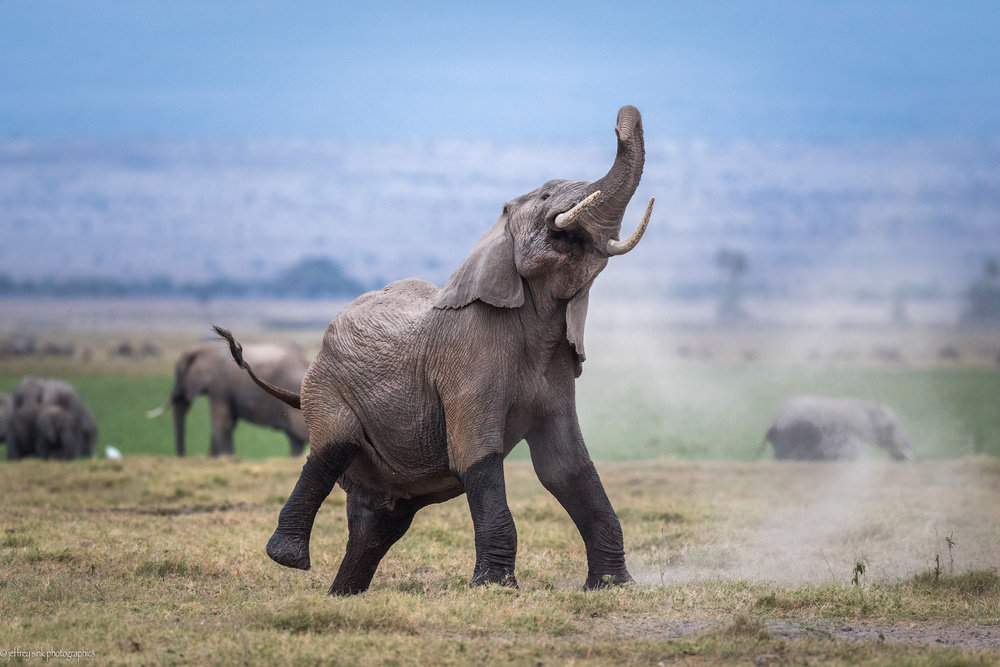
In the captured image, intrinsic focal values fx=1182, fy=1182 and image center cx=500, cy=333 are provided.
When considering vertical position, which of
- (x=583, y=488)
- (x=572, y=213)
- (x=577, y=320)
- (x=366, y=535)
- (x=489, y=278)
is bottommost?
(x=366, y=535)

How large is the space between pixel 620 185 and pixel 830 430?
50.6 ft

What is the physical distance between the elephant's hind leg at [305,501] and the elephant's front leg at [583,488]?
146 cm

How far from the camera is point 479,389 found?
8055mm

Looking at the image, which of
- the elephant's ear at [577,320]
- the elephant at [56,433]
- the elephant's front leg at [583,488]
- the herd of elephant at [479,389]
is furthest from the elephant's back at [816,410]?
the elephant's ear at [577,320]

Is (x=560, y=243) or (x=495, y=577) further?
(x=560, y=243)

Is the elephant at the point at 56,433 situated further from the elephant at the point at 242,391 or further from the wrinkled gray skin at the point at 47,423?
the elephant at the point at 242,391

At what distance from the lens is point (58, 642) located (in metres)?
6.70

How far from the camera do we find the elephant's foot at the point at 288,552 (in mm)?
8867

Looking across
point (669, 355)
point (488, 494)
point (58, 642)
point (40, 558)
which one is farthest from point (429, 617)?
point (669, 355)

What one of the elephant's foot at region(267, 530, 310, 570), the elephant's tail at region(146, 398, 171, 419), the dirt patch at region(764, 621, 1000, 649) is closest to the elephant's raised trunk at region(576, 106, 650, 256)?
the dirt patch at region(764, 621, 1000, 649)

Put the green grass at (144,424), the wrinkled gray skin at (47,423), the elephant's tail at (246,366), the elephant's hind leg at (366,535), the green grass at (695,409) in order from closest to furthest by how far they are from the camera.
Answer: the elephant's tail at (246,366) < the elephant's hind leg at (366,535) < the wrinkled gray skin at (47,423) < the green grass at (695,409) < the green grass at (144,424)

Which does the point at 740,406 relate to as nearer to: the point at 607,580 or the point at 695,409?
the point at 695,409

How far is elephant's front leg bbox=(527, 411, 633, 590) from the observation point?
8500 millimetres

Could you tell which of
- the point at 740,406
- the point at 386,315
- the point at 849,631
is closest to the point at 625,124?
the point at 386,315
